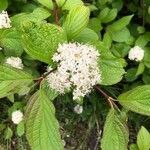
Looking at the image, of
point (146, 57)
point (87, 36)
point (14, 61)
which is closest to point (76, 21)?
point (87, 36)

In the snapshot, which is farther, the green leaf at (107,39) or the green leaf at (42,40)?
the green leaf at (107,39)

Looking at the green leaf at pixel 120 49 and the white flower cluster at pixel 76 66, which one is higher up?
the white flower cluster at pixel 76 66

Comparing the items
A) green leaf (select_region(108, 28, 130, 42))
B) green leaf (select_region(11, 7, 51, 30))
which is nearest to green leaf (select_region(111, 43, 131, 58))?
green leaf (select_region(108, 28, 130, 42))

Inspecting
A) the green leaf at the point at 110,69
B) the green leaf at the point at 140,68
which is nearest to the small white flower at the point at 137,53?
the green leaf at the point at 140,68

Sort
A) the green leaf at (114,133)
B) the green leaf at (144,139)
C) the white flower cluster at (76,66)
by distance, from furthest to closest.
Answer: the green leaf at (144,139) < the green leaf at (114,133) < the white flower cluster at (76,66)

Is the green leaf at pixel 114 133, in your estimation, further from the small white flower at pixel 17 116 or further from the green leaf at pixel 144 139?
the small white flower at pixel 17 116

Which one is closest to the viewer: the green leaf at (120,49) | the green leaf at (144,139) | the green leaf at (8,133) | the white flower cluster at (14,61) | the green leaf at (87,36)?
the green leaf at (87,36)

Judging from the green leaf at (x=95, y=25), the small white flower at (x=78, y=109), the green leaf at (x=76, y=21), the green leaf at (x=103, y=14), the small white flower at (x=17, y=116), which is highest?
the green leaf at (x=76, y=21)
